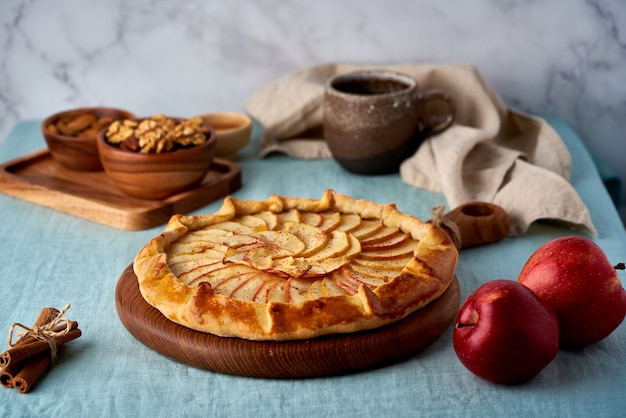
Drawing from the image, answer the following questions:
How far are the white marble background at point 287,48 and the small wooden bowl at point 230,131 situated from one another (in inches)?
17.3

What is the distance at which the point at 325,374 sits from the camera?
5.88ft

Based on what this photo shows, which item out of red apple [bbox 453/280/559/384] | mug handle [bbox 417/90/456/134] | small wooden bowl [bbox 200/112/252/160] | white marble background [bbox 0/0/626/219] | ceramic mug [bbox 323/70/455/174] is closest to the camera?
red apple [bbox 453/280/559/384]

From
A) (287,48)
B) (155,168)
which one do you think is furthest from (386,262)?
(287,48)

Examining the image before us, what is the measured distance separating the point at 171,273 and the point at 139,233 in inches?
26.2

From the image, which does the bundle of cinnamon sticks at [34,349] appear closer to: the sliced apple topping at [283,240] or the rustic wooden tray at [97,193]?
the sliced apple topping at [283,240]

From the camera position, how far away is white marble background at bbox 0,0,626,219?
11.6 feet

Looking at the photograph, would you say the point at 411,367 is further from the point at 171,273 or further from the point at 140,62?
the point at 140,62

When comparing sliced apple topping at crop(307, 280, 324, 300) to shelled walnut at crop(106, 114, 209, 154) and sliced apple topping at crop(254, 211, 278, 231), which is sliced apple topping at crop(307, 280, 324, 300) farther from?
shelled walnut at crop(106, 114, 209, 154)

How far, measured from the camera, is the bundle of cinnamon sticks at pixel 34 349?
175 centimetres

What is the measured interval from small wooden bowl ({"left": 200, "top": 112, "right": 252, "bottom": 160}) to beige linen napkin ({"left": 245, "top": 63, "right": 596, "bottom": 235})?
0.09 meters

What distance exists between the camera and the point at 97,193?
2.85 m

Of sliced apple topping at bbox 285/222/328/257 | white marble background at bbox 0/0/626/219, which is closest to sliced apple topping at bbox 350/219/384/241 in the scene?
sliced apple topping at bbox 285/222/328/257

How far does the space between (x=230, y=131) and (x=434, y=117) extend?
0.83m

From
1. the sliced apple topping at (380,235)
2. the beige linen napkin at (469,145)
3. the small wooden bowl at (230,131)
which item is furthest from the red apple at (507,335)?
the small wooden bowl at (230,131)
